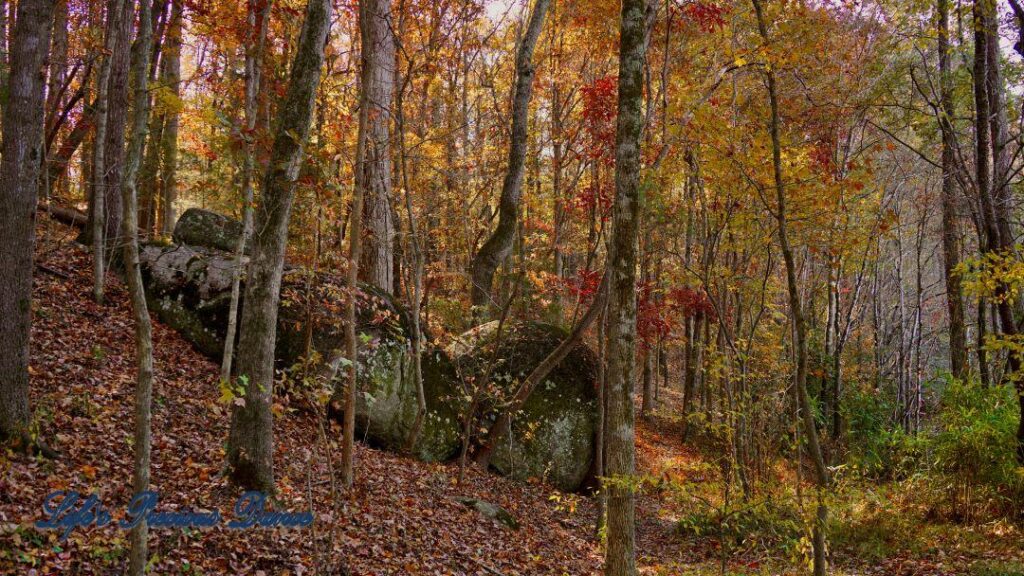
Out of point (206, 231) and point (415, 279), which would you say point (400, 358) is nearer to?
point (415, 279)

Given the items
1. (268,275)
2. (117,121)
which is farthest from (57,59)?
(268,275)

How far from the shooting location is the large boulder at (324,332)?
8.79 metres

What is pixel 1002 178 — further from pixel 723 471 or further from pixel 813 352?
pixel 813 352

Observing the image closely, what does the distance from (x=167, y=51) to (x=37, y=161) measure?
852 cm

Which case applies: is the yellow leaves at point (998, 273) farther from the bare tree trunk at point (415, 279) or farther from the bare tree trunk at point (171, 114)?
the bare tree trunk at point (171, 114)

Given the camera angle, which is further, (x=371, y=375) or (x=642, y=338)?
(x=642, y=338)

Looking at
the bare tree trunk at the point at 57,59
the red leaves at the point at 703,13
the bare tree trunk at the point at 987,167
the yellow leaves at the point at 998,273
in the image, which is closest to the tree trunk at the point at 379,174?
the red leaves at the point at 703,13

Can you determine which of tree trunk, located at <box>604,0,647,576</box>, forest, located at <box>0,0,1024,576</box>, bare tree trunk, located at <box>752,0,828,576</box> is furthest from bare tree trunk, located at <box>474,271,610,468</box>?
tree trunk, located at <box>604,0,647,576</box>

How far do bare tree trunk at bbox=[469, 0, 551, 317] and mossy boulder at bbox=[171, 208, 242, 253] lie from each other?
4220 millimetres

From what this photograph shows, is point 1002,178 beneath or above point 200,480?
above

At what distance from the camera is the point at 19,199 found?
15.7ft

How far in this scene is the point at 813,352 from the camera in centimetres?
1736

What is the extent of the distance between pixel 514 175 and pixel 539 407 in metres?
4.18

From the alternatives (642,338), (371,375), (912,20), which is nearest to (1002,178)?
(912,20)
